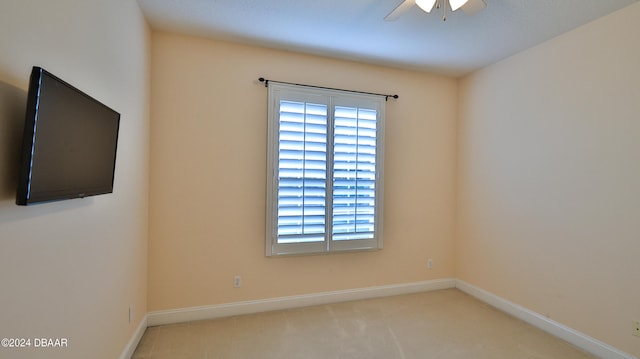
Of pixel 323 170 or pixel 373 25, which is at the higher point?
pixel 373 25

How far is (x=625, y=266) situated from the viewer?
2219 mm

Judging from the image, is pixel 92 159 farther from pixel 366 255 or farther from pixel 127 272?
pixel 366 255

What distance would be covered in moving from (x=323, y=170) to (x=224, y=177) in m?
1.03

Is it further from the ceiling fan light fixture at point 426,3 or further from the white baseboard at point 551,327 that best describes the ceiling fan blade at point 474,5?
the white baseboard at point 551,327

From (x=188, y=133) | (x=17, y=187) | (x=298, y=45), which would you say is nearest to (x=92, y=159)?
(x=17, y=187)

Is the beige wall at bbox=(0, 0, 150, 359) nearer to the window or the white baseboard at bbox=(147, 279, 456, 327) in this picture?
the white baseboard at bbox=(147, 279, 456, 327)

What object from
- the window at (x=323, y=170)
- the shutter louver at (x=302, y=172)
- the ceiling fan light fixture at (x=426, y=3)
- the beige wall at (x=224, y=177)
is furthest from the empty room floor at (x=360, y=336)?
the ceiling fan light fixture at (x=426, y=3)

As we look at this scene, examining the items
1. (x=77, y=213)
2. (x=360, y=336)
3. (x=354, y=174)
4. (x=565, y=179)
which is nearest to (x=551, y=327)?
(x=565, y=179)

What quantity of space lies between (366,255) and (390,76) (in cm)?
218

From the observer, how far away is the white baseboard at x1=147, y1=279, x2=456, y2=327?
277cm

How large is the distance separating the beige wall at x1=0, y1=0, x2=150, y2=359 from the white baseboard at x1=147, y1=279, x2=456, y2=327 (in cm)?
31

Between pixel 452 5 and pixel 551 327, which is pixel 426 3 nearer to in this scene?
pixel 452 5

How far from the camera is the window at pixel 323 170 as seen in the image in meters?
3.00

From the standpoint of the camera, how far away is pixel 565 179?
8.61ft
